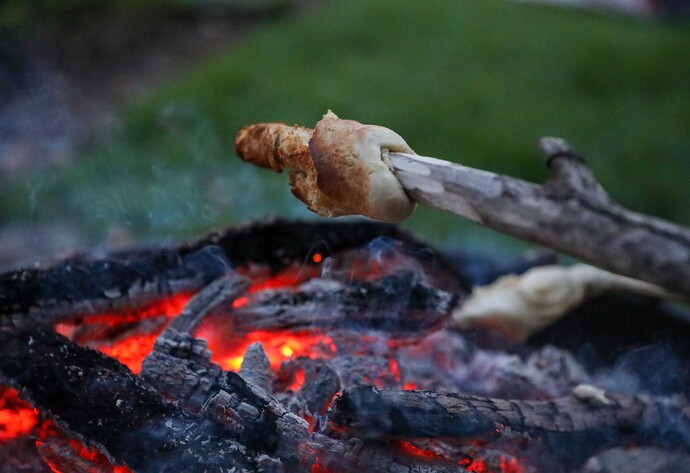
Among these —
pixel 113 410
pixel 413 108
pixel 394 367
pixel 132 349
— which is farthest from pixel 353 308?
pixel 413 108

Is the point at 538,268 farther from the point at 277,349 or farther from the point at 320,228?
the point at 277,349

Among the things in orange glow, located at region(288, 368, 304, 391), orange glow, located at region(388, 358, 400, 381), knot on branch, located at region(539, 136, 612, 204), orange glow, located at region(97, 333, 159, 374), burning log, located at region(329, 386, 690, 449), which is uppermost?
knot on branch, located at region(539, 136, 612, 204)

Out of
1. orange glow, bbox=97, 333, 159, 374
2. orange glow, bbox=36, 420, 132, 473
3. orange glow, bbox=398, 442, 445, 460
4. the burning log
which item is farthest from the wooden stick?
orange glow, bbox=97, 333, 159, 374

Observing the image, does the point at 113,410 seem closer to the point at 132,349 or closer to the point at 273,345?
the point at 132,349

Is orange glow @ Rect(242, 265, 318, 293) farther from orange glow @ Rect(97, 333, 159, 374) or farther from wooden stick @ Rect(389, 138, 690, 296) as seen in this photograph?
wooden stick @ Rect(389, 138, 690, 296)

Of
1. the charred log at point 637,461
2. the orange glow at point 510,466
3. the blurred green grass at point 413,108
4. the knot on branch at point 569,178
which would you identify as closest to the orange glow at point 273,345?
the orange glow at point 510,466

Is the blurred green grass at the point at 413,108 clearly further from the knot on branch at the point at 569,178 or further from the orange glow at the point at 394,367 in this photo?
the knot on branch at the point at 569,178

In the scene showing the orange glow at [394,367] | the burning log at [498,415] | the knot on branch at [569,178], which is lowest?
the orange glow at [394,367]
